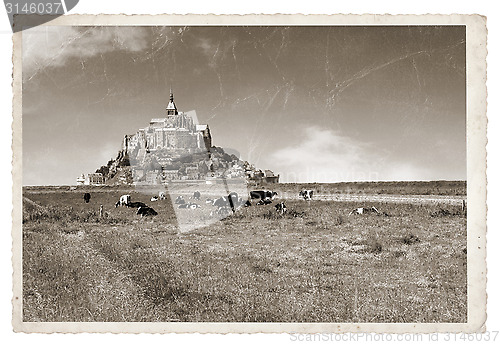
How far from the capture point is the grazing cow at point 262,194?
5820mm

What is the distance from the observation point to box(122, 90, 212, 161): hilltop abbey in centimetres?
576

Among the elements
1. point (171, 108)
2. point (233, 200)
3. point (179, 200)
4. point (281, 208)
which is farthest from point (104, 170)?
point (281, 208)

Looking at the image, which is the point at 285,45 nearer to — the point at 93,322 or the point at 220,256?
the point at 220,256

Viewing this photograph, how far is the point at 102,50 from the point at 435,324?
16.9ft

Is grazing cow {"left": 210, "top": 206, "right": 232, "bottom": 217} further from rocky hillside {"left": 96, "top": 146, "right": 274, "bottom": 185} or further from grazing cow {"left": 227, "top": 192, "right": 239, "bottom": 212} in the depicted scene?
rocky hillside {"left": 96, "top": 146, "right": 274, "bottom": 185}

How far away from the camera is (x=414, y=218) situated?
19.4ft

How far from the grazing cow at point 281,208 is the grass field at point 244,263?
0.06m

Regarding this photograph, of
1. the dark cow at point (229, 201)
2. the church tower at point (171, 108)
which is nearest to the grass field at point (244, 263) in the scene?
the dark cow at point (229, 201)

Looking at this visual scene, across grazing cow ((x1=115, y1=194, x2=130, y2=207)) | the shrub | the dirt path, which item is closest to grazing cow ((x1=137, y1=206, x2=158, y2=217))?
grazing cow ((x1=115, y1=194, x2=130, y2=207))

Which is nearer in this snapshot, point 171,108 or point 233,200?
point 171,108

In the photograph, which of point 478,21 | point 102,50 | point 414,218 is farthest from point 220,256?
point 478,21

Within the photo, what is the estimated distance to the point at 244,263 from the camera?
5.78 m

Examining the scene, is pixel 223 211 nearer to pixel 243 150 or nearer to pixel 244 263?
pixel 244 263

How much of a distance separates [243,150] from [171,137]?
873 mm
